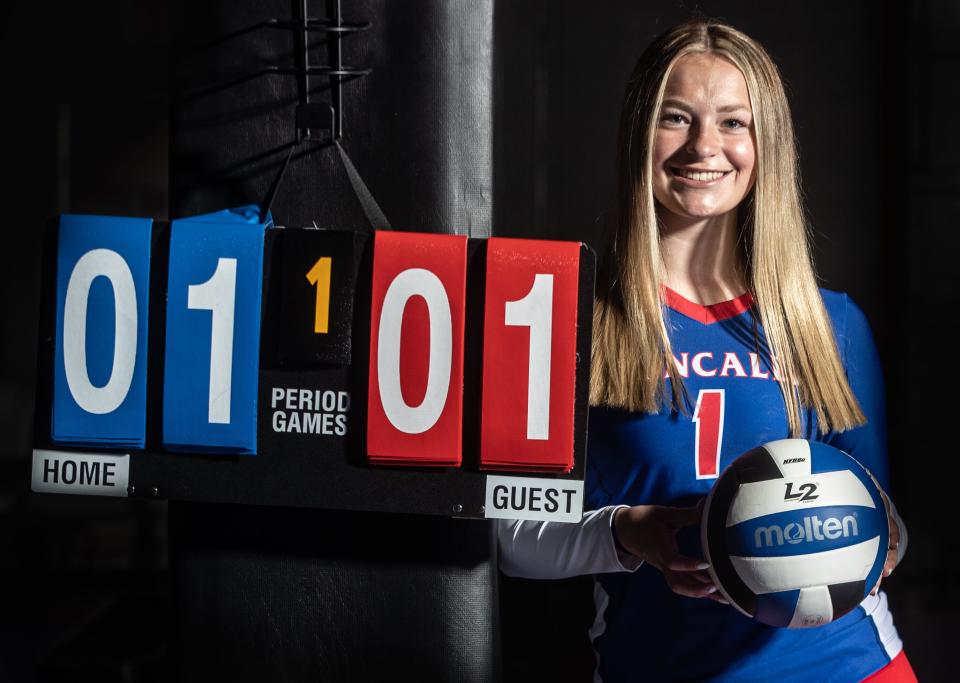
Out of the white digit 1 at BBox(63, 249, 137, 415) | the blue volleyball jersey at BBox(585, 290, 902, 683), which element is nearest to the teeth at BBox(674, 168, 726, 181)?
the blue volleyball jersey at BBox(585, 290, 902, 683)

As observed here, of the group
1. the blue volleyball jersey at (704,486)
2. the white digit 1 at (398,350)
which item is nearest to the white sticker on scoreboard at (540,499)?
the white digit 1 at (398,350)

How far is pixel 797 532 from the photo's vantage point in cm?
102

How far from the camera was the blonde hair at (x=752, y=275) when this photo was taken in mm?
1236

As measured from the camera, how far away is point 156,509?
4203 millimetres

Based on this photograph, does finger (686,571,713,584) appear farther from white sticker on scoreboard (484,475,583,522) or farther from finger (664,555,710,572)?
white sticker on scoreboard (484,475,583,522)

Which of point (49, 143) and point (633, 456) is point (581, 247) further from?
point (49, 143)

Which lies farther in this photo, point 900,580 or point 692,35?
point 900,580

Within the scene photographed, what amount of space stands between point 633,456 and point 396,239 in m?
0.46

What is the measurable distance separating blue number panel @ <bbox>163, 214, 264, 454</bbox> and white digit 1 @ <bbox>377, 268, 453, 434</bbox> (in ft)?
0.48

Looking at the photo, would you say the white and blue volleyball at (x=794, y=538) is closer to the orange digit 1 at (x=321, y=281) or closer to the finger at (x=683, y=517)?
the finger at (x=683, y=517)

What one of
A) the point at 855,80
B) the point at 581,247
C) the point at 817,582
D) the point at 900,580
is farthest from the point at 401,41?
the point at 900,580

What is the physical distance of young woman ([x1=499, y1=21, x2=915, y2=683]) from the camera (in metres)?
1.19

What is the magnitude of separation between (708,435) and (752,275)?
0.81ft

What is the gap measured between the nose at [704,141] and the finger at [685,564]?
521 millimetres
